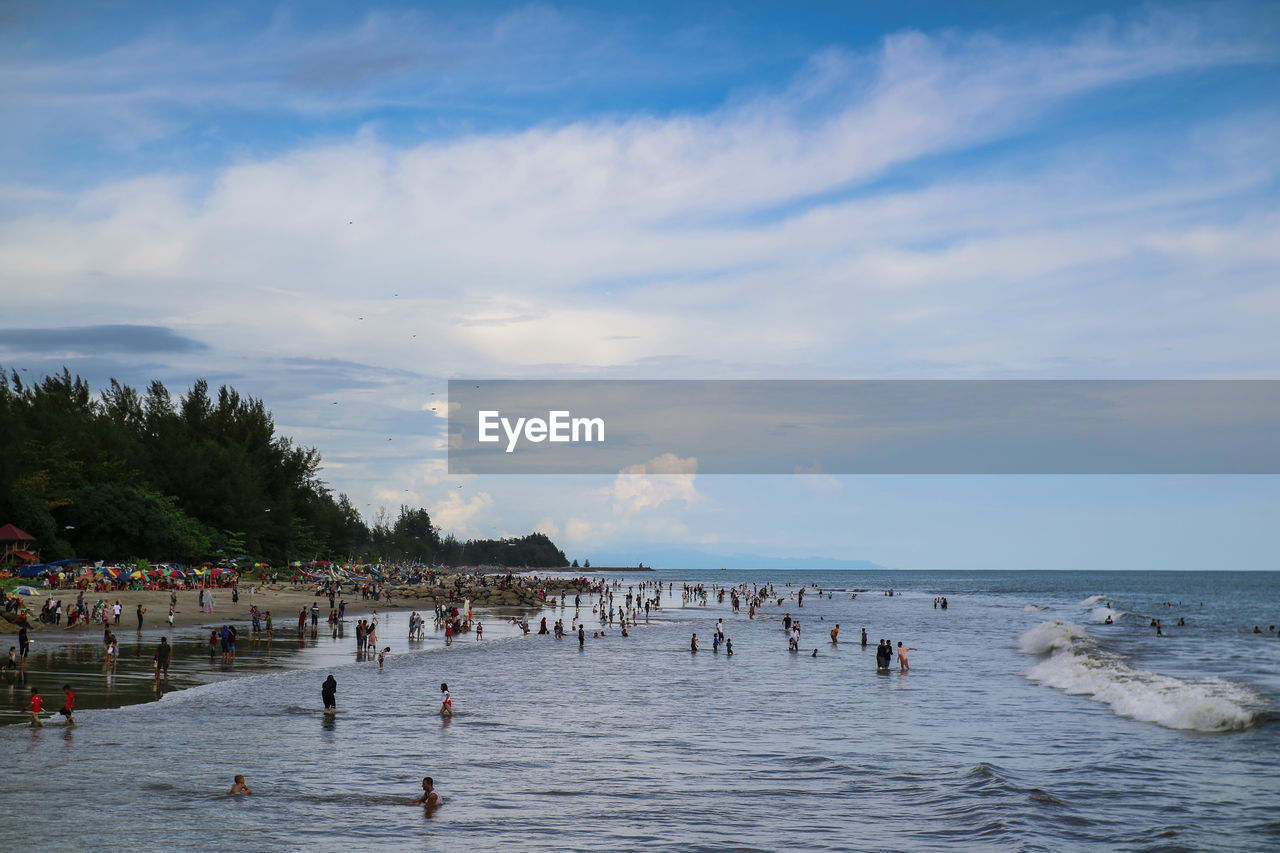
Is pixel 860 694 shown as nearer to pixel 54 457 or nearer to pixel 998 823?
pixel 998 823

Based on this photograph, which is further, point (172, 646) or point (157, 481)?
point (157, 481)

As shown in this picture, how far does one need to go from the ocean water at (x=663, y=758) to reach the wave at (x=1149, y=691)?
0.53ft

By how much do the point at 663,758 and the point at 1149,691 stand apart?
23.1 m

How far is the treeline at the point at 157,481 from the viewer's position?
272ft

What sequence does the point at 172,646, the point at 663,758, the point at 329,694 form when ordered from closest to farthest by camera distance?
the point at 663,758 < the point at 329,694 < the point at 172,646

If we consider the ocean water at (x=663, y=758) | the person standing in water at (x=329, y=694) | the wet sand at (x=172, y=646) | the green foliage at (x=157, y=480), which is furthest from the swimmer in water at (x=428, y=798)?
the green foliage at (x=157, y=480)

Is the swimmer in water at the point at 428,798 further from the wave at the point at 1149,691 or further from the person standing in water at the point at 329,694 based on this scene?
the wave at the point at 1149,691

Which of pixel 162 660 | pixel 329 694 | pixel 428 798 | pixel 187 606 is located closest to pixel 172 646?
pixel 162 660

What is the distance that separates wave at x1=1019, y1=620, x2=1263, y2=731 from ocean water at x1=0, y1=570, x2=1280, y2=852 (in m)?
0.16

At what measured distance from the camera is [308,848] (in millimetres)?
18062

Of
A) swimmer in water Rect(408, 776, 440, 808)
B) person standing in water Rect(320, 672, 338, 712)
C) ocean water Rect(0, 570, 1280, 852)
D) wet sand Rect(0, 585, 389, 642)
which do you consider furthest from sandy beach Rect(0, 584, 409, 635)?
swimmer in water Rect(408, 776, 440, 808)

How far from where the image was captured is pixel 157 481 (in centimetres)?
10525

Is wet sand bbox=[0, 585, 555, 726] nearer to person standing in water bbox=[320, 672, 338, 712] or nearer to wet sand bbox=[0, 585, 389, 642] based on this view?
wet sand bbox=[0, 585, 389, 642]

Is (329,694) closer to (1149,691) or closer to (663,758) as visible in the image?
(663,758)
